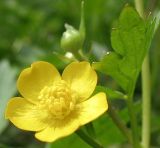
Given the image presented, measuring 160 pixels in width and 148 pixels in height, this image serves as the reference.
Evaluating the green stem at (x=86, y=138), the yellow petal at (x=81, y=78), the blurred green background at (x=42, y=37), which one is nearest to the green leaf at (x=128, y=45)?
the yellow petal at (x=81, y=78)

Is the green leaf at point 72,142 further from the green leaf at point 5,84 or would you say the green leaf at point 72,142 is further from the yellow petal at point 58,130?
the green leaf at point 5,84

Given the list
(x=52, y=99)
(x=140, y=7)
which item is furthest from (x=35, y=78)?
(x=140, y=7)

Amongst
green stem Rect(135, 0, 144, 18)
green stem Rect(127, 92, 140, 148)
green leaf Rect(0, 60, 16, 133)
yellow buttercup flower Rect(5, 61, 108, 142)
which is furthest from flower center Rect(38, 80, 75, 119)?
green leaf Rect(0, 60, 16, 133)

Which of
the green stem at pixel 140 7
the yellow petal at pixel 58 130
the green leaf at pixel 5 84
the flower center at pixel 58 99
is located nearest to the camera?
the yellow petal at pixel 58 130

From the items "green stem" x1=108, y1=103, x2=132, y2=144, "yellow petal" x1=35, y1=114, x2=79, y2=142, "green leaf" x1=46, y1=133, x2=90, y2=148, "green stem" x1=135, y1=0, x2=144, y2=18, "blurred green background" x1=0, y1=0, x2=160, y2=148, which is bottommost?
"blurred green background" x1=0, y1=0, x2=160, y2=148

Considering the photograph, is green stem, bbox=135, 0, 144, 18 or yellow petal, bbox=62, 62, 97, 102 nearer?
yellow petal, bbox=62, 62, 97, 102

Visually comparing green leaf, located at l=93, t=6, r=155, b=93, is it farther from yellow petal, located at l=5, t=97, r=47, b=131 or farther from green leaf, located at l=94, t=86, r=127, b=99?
yellow petal, located at l=5, t=97, r=47, b=131
